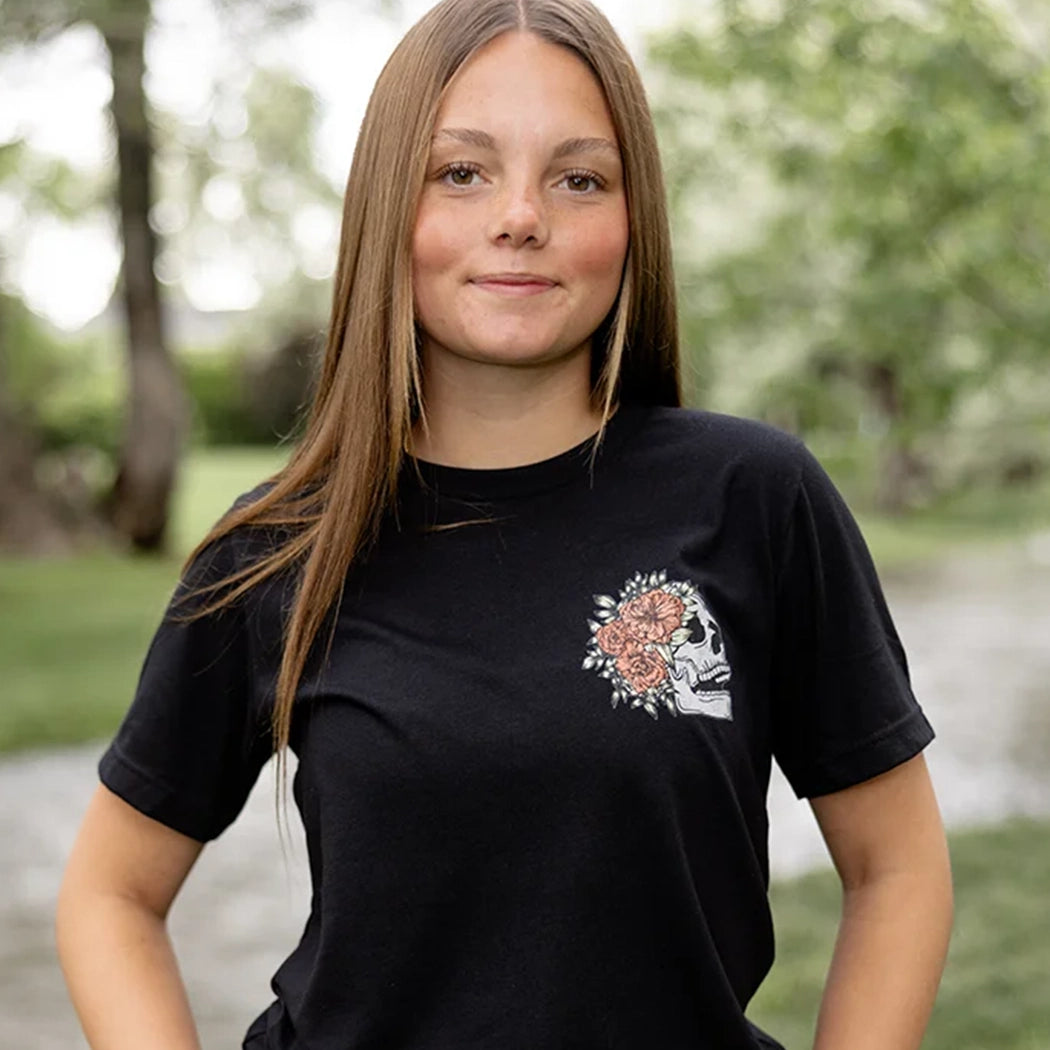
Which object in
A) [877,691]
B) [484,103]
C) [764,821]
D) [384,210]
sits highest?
[484,103]

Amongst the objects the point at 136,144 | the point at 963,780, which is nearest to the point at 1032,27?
the point at 963,780

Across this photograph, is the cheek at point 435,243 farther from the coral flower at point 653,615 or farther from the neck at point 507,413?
A: the coral flower at point 653,615

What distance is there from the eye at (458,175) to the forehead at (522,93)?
0.04 m

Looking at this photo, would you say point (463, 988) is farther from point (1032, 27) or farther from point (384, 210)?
point (1032, 27)

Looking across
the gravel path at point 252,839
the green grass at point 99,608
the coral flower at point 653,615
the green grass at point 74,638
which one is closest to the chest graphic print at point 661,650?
the coral flower at point 653,615

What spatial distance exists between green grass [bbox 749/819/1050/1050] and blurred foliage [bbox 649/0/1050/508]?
1.70 meters

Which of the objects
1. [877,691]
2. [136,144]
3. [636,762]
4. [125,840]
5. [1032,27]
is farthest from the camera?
[136,144]

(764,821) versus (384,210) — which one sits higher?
(384,210)

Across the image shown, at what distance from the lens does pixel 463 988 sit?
1.67 meters

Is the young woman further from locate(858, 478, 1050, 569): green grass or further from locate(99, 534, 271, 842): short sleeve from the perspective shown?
locate(858, 478, 1050, 569): green grass

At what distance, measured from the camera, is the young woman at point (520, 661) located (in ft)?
5.40

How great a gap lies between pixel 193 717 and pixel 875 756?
2.36 ft

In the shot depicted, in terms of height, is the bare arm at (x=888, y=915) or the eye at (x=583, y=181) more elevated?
the eye at (x=583, y=181)

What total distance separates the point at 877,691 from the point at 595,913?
36 centimetres
